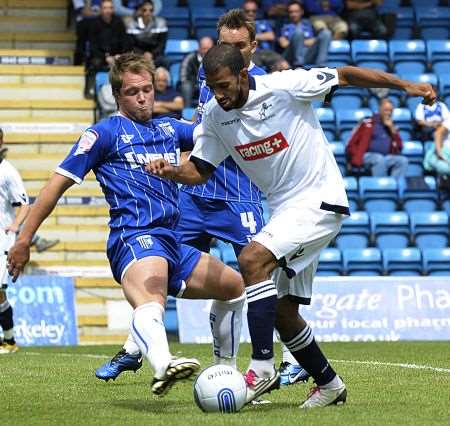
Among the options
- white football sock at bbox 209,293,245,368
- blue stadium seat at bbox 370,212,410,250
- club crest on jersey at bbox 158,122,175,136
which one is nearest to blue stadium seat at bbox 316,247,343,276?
blue stadium seat at bbox 370,212,410,250

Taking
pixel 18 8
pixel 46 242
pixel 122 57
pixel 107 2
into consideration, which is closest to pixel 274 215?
pixel 122 57

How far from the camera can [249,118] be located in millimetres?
7059

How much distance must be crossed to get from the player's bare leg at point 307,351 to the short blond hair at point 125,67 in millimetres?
1680

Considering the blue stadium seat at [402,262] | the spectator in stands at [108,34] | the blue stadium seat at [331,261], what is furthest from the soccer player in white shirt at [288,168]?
the spectator in stands at [108,34]

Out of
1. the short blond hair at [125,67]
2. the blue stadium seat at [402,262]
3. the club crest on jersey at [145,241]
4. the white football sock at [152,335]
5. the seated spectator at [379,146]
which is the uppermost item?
the short blond hair at [125,67]

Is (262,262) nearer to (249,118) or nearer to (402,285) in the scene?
(249,118)

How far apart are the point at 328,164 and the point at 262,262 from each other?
28.5 inches

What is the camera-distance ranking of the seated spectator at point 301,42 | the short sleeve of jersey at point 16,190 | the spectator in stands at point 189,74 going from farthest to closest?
the seated spectator at point 301,42, the spectator in stands at point 189,74, the short sleeve of jersey at point 16,190

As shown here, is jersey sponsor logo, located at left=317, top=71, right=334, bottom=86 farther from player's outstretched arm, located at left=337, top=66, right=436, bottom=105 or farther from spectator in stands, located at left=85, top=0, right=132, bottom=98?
spectator in stands, located at left=85, top=0, right=132, bottom=98

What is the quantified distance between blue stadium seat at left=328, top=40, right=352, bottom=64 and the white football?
1508 centimetres

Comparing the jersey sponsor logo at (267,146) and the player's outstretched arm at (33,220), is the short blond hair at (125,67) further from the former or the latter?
the jersey sponsor logo at (267,146)

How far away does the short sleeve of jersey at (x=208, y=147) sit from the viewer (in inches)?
290

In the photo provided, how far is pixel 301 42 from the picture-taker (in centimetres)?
2045

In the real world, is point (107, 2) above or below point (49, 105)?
above
